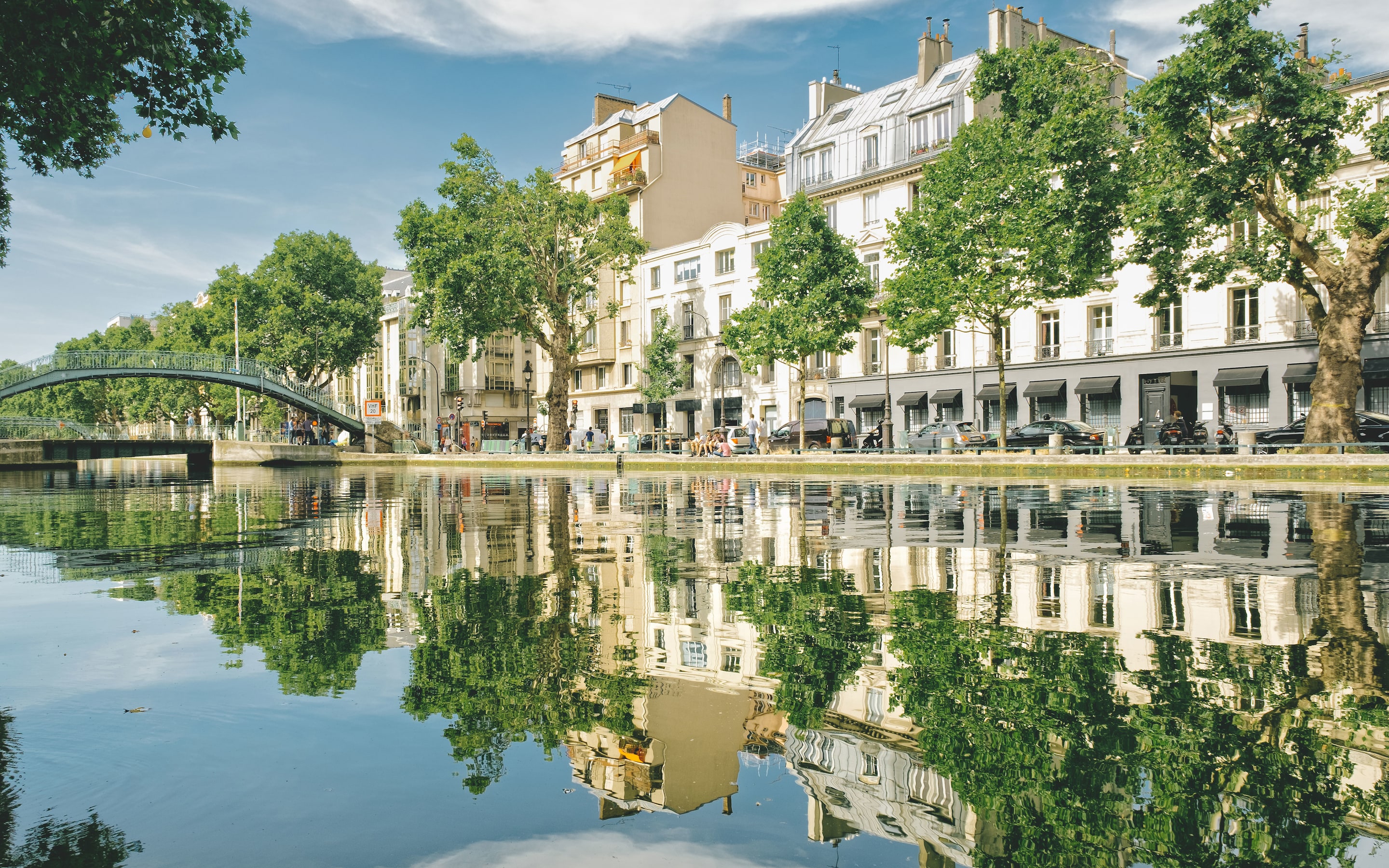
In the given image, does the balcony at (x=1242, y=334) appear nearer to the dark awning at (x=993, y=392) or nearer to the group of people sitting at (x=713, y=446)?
the dark awning at (x=993, y=392)

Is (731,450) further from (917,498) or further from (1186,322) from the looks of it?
(917,498)

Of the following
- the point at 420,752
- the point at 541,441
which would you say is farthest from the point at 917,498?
the point at 541,441

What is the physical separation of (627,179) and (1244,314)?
39.5 metres

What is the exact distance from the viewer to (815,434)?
1709 inches

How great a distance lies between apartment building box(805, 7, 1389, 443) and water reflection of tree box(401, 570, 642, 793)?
26.8m

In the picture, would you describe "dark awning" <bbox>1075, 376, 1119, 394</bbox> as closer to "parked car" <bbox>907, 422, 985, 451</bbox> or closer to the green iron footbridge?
"parked car" <bbox>907, 422, 985, 451</bbox>

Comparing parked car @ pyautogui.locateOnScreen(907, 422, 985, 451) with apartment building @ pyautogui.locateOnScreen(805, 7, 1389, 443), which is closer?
parked car @ pyautogui.locateOnScreen(907, 422, 985, 451)

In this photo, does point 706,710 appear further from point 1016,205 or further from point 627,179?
point 627,179

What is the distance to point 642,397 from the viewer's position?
61906 mm

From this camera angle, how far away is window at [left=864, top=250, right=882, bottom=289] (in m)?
50.7

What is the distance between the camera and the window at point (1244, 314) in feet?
125

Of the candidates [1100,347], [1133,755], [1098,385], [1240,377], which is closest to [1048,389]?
[1098,385]

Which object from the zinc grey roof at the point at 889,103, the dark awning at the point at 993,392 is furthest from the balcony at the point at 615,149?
the dark awning at the point at 993,392

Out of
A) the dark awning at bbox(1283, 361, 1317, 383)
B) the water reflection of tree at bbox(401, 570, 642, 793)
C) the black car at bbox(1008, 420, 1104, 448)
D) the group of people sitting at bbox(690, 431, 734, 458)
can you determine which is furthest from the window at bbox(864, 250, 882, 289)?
the water reflection of tree at bbox(401, 570, 642, 793)
